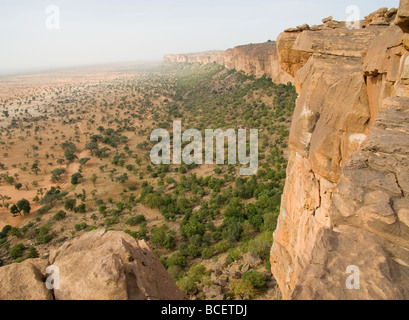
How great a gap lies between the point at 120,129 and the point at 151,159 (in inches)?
711

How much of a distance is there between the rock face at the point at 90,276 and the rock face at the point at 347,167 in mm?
2932

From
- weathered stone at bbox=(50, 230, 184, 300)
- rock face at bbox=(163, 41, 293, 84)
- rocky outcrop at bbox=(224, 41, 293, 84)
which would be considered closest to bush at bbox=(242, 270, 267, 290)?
weathered stone at bbox=(50, 230, 184, 300)

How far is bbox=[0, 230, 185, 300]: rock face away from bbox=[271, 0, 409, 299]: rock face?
2.93 metres

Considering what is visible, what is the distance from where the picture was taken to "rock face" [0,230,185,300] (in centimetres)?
415

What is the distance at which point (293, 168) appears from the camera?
399 inches

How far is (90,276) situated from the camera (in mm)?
4324

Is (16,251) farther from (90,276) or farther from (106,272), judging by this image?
(106,272)

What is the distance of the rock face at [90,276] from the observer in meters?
4.15

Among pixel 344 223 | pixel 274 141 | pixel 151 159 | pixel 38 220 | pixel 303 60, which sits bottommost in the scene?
pixel 38 220

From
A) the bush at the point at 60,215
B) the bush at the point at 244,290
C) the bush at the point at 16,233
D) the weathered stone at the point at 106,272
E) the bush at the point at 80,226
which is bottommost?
the bush at the point at 16,233

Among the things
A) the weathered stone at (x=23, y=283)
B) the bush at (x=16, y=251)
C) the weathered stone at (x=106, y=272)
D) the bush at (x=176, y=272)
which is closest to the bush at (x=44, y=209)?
the bush at (x=16, y=251)

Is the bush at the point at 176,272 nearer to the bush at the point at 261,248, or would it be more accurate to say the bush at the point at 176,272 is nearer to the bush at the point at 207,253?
the bush at the point at 207,253
